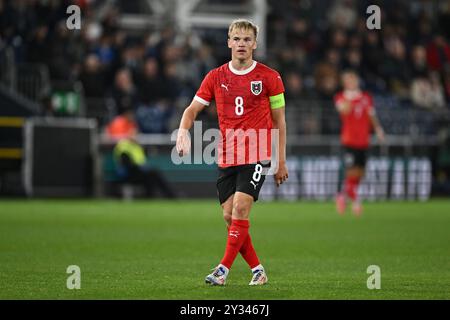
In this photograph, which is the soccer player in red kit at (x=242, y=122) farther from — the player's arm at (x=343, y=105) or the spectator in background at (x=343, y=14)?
the spectator in background at (x=343, y=14)

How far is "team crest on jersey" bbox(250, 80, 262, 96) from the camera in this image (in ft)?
32.3

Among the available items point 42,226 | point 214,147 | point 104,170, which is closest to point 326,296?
point 42,226

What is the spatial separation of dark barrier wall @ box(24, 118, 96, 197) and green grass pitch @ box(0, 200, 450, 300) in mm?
1256

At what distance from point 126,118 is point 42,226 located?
24.5 feet

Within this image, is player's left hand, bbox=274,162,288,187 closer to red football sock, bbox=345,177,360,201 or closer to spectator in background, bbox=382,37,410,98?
red football sock, bbox=345,177,360,201

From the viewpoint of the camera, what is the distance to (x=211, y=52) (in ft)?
89.9

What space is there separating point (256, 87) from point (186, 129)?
0.75m

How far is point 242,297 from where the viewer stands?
8781 mm

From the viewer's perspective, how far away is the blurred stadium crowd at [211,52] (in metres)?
24.7

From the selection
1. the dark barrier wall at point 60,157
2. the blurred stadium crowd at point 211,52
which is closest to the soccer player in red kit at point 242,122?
the dark barrier wall at point 60,157

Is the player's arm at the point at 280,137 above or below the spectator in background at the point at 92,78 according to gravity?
below

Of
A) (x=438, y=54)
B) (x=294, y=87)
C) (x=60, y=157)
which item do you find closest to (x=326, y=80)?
(x=294, y=87)

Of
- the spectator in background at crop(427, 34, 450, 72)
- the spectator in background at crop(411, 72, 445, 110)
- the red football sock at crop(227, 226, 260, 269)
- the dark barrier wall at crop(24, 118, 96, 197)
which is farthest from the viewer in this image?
the spectator in background at crop(427, 34, 450, 72)

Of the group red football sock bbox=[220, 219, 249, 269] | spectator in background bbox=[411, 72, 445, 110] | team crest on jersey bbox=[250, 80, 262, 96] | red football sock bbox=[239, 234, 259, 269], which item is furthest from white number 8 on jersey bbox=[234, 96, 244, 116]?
spectator in background bbox=[411, 72, 445, 110]
